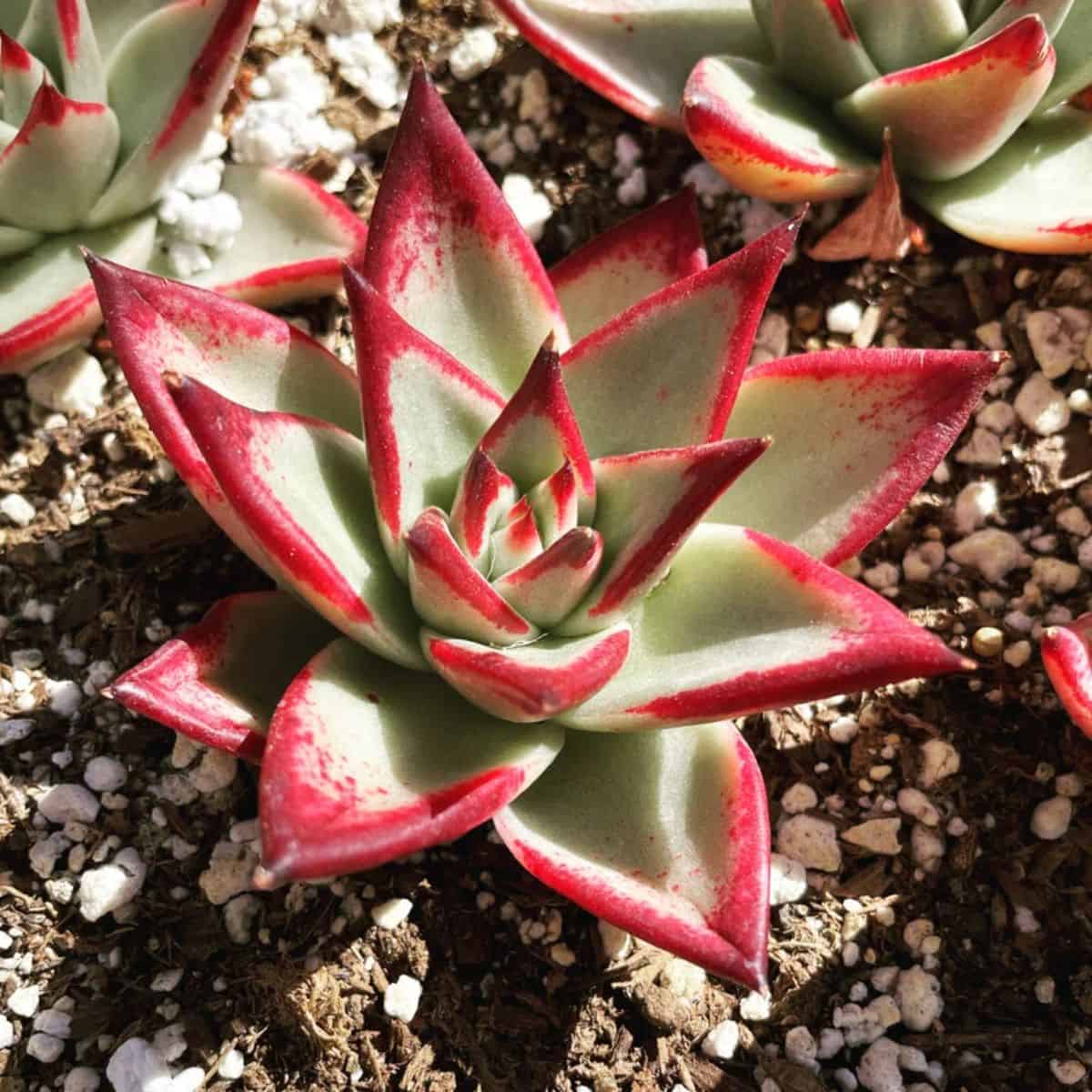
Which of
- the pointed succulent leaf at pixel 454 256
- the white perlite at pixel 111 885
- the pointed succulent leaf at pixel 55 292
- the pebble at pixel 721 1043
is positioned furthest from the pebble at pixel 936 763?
the pointed succulent leaf at pixel 55 292

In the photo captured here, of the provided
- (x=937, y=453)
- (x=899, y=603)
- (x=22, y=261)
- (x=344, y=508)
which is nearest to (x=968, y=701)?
(x=899, y=603)

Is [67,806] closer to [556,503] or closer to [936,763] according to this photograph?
[556,503]

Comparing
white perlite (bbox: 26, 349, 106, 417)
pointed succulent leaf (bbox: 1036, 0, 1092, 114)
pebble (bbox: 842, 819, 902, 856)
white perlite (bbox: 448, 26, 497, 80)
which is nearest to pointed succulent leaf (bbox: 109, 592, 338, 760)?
white perlite (bbox: 26, 349, 106, 417)

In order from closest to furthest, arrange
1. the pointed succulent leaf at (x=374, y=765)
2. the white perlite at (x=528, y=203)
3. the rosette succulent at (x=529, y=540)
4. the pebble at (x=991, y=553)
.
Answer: the pointed succulent leaf at (x=374, y=765) < the rosette succulent at (x=529, y=540) < the pebble at (x=991, y=553) < the white perlite at (x=528, y=203)

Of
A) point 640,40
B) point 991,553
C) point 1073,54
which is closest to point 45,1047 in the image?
point 991,553

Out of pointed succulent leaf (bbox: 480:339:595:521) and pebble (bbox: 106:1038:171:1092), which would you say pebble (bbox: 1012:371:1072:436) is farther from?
pebble (bbox: 106:1038:171:1092)

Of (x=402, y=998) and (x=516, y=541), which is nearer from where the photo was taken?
(x=516, y=541)

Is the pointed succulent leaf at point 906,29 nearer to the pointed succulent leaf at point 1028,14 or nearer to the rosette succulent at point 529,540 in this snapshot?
the pointed succulent leaf at point 1028,14
